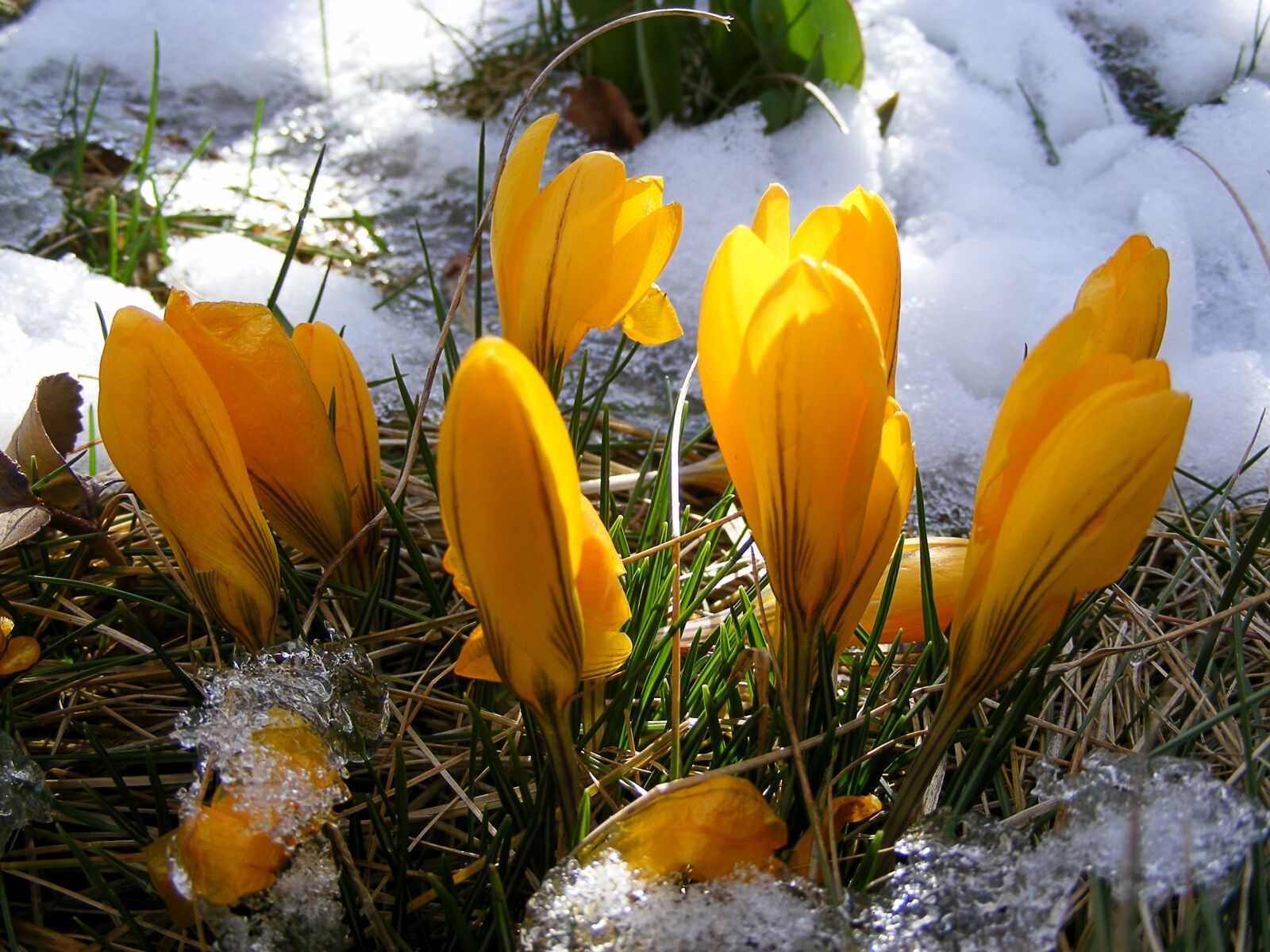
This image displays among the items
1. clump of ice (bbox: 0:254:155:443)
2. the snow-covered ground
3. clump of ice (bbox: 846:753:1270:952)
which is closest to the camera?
clump of ice (bbox: 846:753:1270:952)

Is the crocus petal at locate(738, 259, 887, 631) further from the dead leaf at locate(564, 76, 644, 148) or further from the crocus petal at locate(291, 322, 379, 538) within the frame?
the dead leaf at locate(564, 76, 644, 148)

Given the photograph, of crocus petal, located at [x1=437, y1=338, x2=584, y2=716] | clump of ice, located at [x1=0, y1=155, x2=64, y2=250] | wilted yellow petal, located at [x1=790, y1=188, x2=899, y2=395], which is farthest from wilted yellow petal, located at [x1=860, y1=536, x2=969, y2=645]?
clump of ice, located at [x1=0, y1=155, x2=64, y2=250]

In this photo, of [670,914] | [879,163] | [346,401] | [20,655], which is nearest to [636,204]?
[346,401]

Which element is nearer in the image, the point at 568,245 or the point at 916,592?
the point at 568,245

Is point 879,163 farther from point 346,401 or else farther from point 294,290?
point 346,401

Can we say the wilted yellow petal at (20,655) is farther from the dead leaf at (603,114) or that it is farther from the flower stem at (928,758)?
the dead leaf at (603,114)

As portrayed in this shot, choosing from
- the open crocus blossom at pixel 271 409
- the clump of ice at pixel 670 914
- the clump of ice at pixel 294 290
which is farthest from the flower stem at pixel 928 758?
the clump of ice at pixel 294 290

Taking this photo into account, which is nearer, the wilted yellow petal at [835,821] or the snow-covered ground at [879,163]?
the wilted yellow petal at [835,821]
